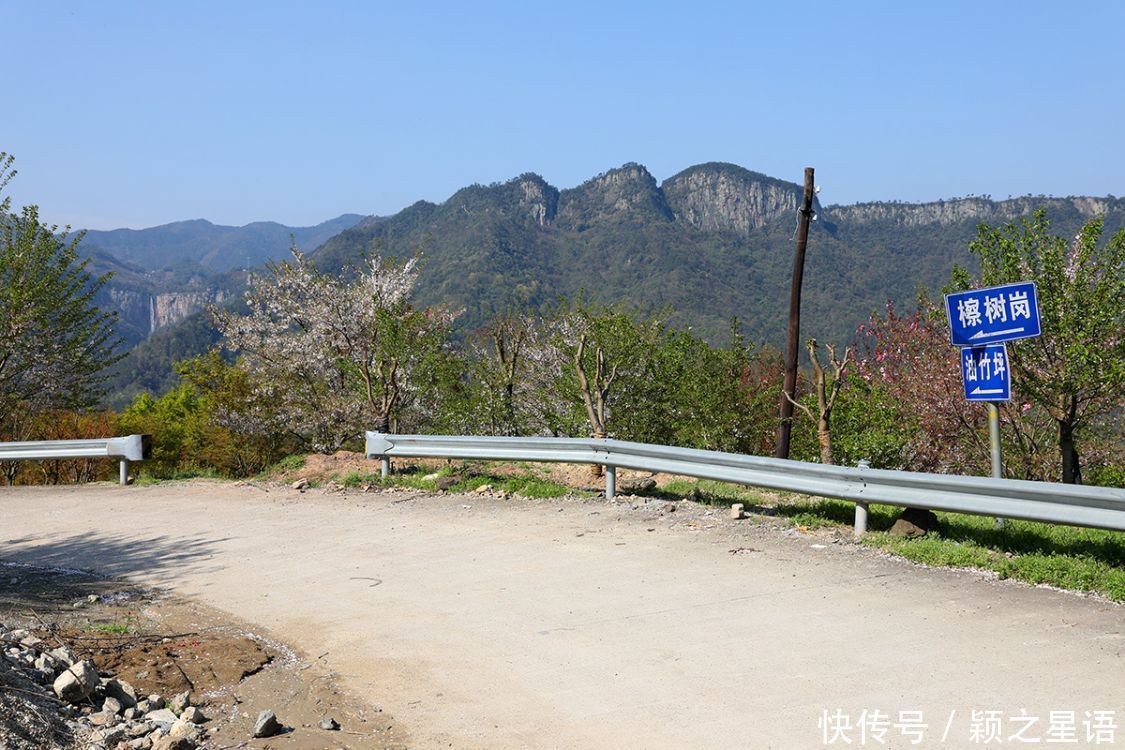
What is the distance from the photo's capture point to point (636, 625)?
620 centimetres

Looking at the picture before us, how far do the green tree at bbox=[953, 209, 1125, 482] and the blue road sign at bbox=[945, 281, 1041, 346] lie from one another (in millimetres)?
4827

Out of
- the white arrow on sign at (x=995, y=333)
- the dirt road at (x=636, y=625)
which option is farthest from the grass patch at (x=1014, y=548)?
the white arrow on sign at (x=995, y=333)

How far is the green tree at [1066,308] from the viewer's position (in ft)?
40.1

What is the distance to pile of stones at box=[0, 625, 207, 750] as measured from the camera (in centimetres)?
456

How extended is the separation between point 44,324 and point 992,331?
21289mm

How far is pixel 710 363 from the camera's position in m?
21.9

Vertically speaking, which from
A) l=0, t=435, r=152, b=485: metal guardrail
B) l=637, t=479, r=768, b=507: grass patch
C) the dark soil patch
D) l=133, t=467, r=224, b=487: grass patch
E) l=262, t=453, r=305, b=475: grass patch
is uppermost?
l=0, t=435, r=152, b=485: metal guardrail

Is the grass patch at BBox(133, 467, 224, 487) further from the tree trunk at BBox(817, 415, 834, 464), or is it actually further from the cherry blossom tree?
the tree trunk at BBox(817, 415, 834, 464)

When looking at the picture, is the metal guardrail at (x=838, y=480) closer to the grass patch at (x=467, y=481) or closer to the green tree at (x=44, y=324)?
the grass patch at (x=467, y=481)

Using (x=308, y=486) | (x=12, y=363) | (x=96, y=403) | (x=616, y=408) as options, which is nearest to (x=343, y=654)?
(x=308, y=486)

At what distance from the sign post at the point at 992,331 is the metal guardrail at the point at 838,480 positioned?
963mm

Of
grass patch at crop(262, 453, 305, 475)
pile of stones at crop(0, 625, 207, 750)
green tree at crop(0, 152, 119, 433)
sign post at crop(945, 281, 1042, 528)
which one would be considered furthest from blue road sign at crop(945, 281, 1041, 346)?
green tree at crop(0, 152, 119, 433)

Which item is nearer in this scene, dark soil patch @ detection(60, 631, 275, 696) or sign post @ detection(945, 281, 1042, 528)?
dark soil patch @ detection(60, 631, 275, 696)

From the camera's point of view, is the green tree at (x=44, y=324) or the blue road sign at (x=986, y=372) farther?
the green tree at (x=44, y=324)
